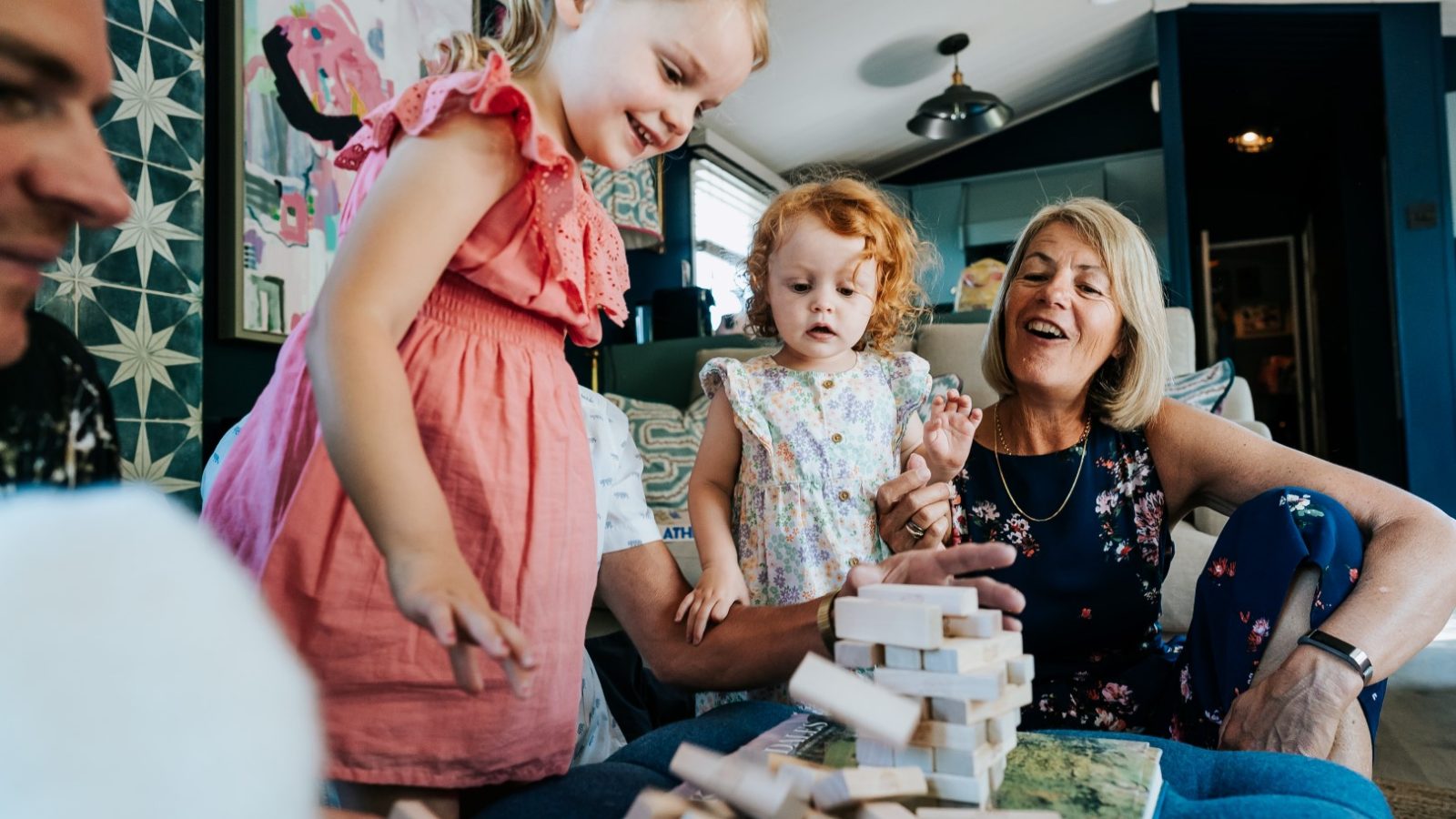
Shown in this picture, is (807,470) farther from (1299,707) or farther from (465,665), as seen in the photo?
(465,665)

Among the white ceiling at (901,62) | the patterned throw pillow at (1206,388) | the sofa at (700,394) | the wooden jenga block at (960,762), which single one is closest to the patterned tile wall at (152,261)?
the wooden jenga block at (960,762)

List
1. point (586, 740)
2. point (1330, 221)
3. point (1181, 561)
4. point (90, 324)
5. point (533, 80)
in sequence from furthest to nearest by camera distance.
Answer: point (1330, 221) → point (1181, 561) → point (586, 740) → point (533, 80) → point (90, 324)

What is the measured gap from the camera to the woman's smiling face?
1172 millimetres

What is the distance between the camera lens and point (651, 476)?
7.52 feet

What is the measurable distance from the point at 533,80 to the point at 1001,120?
5.14m

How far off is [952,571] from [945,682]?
8 centimetres

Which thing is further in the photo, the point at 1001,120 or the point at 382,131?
the point at 1001,120

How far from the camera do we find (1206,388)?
2088mm

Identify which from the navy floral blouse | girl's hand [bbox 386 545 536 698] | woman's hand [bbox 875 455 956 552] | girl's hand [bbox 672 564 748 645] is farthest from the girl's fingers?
the navy floral blouse

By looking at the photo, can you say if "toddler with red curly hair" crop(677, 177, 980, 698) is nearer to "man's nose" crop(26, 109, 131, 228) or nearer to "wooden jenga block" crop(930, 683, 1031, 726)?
"wooden jenga block" crop(930, 683, 1031, 726)

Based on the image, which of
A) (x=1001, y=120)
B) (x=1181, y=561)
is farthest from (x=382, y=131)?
Result: (x=1001, y=120)

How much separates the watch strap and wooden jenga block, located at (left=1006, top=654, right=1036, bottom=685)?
1.89 ft

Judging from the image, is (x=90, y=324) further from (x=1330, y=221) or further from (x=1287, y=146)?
(x=1287, y=146)

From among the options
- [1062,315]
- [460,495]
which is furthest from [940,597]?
[1062,315]
